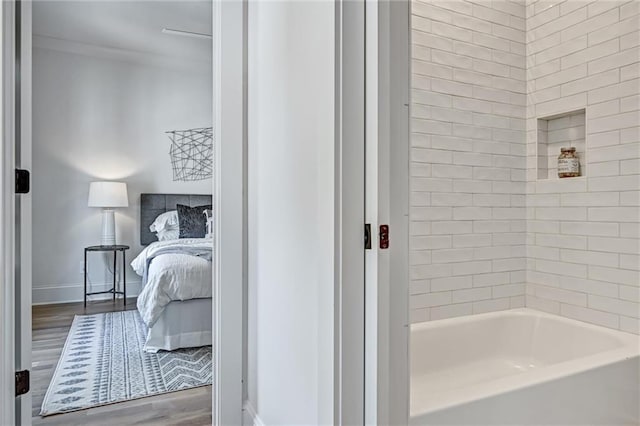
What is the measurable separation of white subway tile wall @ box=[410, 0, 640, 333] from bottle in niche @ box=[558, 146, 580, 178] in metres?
0.05

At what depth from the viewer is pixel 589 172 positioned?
2.18 m

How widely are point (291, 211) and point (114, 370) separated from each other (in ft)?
6.58

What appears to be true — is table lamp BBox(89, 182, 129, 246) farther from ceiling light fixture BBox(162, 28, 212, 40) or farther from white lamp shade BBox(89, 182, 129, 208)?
ceiling light fixture BBox(162, 28, 212, 40)

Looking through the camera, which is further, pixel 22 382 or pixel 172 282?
pixel 172 282

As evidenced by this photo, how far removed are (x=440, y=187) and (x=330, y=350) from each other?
Answer: 1494 millimetres

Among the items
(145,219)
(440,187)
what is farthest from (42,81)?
(440,187)

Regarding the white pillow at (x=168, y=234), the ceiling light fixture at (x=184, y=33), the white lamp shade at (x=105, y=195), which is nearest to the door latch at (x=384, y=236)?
the ceiling light fixture at (x=184, y=33)

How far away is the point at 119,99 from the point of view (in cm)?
429

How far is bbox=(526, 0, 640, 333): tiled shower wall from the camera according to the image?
2012 mm

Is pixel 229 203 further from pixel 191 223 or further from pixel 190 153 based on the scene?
pixel 190 153

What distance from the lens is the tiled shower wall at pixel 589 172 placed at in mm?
2012

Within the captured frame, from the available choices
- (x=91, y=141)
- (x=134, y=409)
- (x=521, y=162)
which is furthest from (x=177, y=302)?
(x=521, y=162)

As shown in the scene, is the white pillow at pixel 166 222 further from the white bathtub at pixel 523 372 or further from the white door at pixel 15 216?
the white bathtub at pixel 523 372

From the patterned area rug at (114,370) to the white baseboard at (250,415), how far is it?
660 mm
